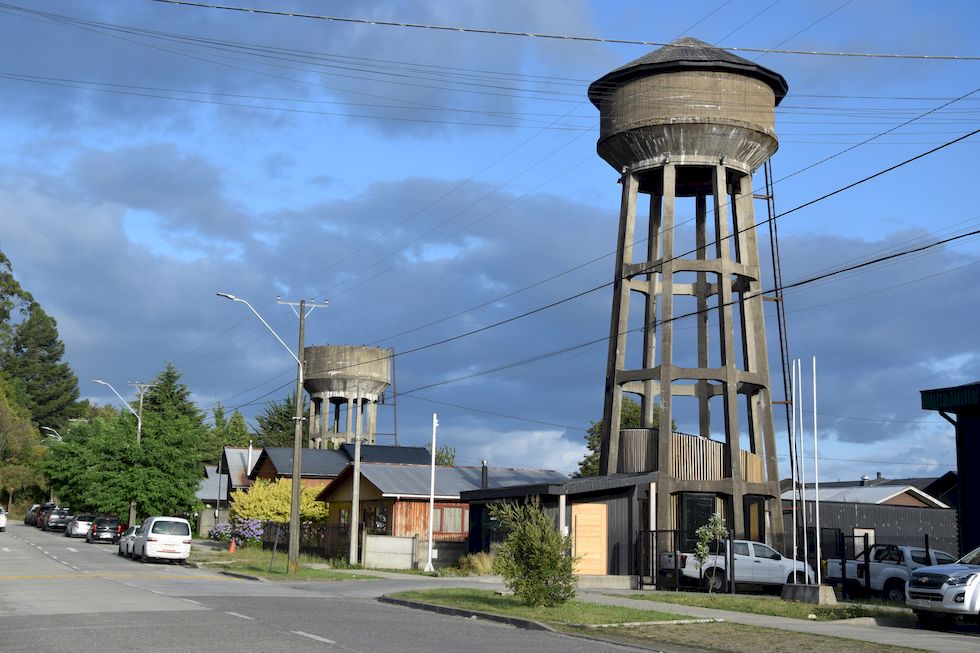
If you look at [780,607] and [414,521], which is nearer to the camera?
[780,607]

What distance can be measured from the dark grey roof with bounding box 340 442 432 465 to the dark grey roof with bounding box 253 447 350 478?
961mm

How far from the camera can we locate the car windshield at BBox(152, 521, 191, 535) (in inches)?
1702

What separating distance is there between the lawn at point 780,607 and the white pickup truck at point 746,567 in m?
3.83

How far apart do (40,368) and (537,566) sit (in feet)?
405

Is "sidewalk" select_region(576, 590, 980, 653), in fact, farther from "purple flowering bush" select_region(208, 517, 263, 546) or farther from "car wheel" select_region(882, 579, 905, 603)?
"purple flowering bush" select_region(208, 517, 263, 546)

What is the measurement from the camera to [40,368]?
A: 13362 cm

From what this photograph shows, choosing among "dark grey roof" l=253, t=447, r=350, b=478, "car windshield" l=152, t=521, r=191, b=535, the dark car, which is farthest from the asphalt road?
the dark car

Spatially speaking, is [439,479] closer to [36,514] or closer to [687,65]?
[687,65]

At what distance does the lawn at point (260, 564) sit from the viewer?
116 ft

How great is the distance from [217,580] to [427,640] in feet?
59.9

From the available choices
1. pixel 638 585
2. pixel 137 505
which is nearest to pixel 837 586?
pixel 638 585

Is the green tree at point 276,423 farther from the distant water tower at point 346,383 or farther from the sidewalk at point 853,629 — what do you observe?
the sidewalk at point 853,629

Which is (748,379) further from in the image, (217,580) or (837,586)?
(217,580)

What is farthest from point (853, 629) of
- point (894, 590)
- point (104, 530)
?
point (104, 530)
